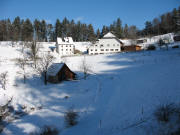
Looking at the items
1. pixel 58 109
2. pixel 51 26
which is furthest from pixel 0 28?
pixel 58 109

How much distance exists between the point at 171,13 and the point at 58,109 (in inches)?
4071

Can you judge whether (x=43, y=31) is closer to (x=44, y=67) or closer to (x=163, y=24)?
(x=44, y=67)

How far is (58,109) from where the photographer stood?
16.7 m

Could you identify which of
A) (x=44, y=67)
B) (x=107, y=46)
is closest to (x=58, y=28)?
(x=107, y=46)

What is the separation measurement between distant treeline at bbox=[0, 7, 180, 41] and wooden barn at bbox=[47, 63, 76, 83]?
56069 millimetres

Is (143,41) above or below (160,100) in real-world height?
above

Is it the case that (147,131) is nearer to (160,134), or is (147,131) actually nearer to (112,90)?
(160,134)

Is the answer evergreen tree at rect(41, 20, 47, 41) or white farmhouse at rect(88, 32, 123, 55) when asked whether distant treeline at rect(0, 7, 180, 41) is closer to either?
evergreen tree at rect(41, 20, 47, 41)

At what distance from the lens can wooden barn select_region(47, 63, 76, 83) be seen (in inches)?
1077

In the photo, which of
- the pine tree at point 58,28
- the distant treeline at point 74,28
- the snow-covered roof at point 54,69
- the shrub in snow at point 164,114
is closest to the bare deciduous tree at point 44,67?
the snow-covered roof at point 54,69

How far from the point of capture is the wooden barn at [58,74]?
89.8ft

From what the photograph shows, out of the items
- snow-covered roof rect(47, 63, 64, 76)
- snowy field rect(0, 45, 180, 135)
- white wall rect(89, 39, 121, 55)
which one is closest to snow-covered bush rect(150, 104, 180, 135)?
snowy field rect(0, 45, 180, 135)

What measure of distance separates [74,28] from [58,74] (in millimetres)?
72580

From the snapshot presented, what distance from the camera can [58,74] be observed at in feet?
91.1
